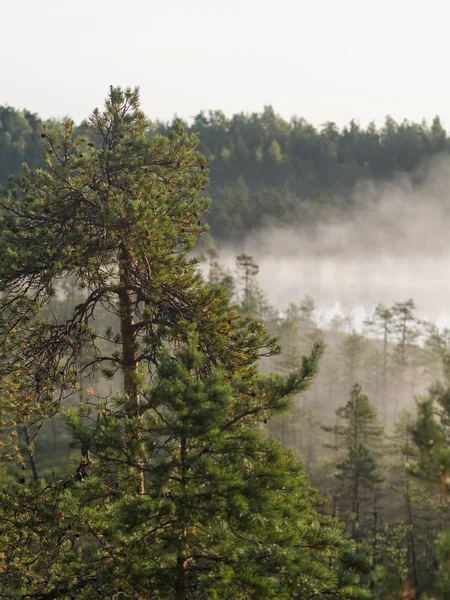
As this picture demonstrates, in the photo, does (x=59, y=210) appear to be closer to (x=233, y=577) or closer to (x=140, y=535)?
(x=140, y=535)

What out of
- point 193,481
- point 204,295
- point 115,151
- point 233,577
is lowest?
point 233,577

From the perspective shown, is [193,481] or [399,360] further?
[399,360]

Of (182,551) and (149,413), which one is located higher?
(149,413)

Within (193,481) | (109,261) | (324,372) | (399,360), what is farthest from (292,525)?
(324,372)

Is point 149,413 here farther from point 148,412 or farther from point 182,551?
point 182,551

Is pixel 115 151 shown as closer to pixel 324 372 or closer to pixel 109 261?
pixel 109 261

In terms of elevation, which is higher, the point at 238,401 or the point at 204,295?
the point at 204,295

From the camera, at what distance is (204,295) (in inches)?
491

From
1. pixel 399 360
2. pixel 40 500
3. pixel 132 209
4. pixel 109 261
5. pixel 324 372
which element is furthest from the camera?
pixel 324 372

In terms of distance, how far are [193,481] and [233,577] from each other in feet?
4.76

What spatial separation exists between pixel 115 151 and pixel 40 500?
7571mm

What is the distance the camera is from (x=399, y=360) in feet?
243

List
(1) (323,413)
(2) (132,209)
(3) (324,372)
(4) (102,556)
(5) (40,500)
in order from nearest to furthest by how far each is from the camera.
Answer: (4) (102,556) < (5) (40,500) < (2) (132,209) < (1) (323,413) < (3) (324,372)

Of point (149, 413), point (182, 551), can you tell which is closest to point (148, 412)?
point (149, 413)
